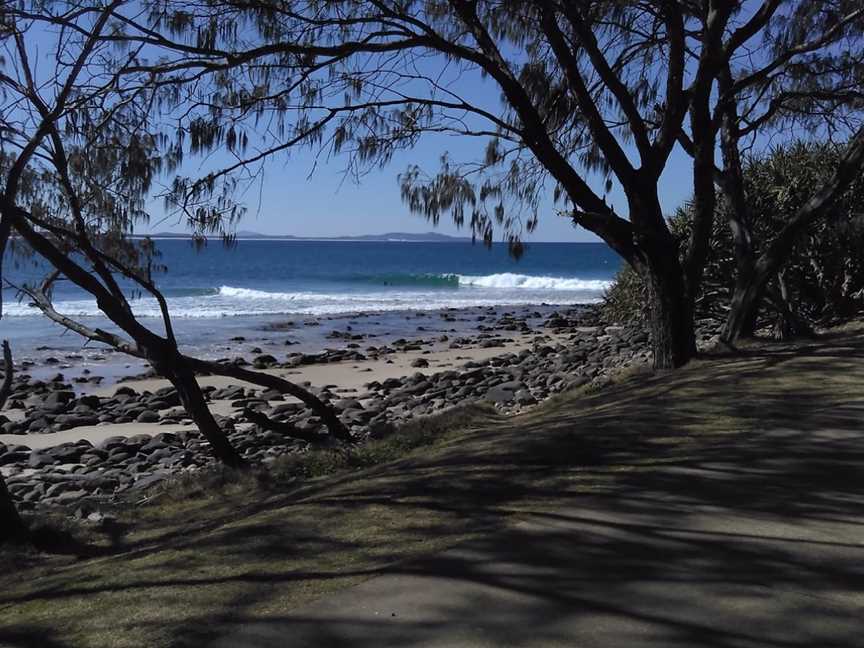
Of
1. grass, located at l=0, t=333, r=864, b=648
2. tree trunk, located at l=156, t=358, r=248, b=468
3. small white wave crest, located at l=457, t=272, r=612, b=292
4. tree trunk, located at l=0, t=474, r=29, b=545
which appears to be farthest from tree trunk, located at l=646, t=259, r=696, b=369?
small white wave crest, located at l=457, t=272, r=612, b=292

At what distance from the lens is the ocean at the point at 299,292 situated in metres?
29.2

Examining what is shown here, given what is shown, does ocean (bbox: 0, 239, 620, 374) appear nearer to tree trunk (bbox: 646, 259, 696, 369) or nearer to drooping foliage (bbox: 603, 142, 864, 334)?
tree trunk (bbox: 646, 259, 696, 369)

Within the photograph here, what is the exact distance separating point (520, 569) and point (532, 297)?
146 ft

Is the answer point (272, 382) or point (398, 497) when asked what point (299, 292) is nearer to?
point (272, 382)

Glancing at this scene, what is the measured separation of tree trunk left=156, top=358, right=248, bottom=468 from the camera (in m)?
8.95

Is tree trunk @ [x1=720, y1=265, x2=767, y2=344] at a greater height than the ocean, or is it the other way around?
tree trunk @ [x1=720, y1=265, x2=767, y2=344]

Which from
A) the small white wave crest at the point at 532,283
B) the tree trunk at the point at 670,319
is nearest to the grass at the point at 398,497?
the tree trunk at the point at 670,319

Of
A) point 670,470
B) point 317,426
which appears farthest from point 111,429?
point 670,470

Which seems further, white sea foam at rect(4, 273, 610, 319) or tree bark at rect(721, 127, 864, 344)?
white sea foam at rect(4, 273, 610, 319)

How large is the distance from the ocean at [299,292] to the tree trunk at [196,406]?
2.33 meters

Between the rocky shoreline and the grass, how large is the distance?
237cm

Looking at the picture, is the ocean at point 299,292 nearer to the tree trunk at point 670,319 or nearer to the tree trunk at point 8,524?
the tree trunk at point 670,319

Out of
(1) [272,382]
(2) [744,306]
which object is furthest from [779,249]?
(1) [272,382]

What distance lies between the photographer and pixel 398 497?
541 cm
